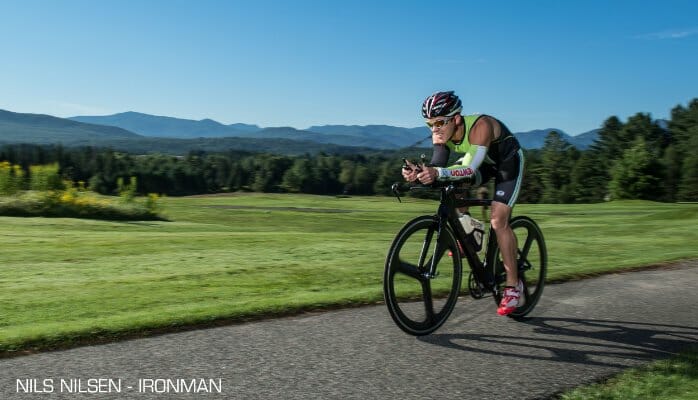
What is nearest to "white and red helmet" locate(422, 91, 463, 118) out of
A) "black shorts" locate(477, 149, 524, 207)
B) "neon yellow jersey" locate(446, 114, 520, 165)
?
"neon yellow jersey" locate(446, 114, 520, 165)

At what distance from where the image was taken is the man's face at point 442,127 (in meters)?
5.68

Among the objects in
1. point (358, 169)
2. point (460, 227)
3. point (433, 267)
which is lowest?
point (358, 169)

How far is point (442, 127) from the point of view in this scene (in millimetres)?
5730

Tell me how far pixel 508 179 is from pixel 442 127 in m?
0.91

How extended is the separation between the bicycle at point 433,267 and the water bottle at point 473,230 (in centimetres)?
5

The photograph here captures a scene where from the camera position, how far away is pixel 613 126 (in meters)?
156

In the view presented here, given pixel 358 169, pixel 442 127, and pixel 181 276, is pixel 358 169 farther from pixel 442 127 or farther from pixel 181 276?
pixel 442 127

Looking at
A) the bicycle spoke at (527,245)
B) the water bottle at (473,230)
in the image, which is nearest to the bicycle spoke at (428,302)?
the water bottle at (473,230)

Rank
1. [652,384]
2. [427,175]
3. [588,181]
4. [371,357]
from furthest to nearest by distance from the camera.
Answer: [588,181], [427,175], [371,357], [652,384]

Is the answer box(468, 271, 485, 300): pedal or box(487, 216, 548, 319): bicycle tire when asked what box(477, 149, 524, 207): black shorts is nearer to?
box(487, 216, 548, 319): bicycle tire

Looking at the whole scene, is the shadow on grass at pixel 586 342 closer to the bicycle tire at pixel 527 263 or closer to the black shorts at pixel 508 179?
the bicycle tire at pixel 527 263

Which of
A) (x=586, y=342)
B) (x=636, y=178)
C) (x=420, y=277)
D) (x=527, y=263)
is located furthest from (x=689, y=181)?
(x=420, y=277)

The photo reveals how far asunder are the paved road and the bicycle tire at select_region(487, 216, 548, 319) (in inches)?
7.7

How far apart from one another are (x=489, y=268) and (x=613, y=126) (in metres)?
166
